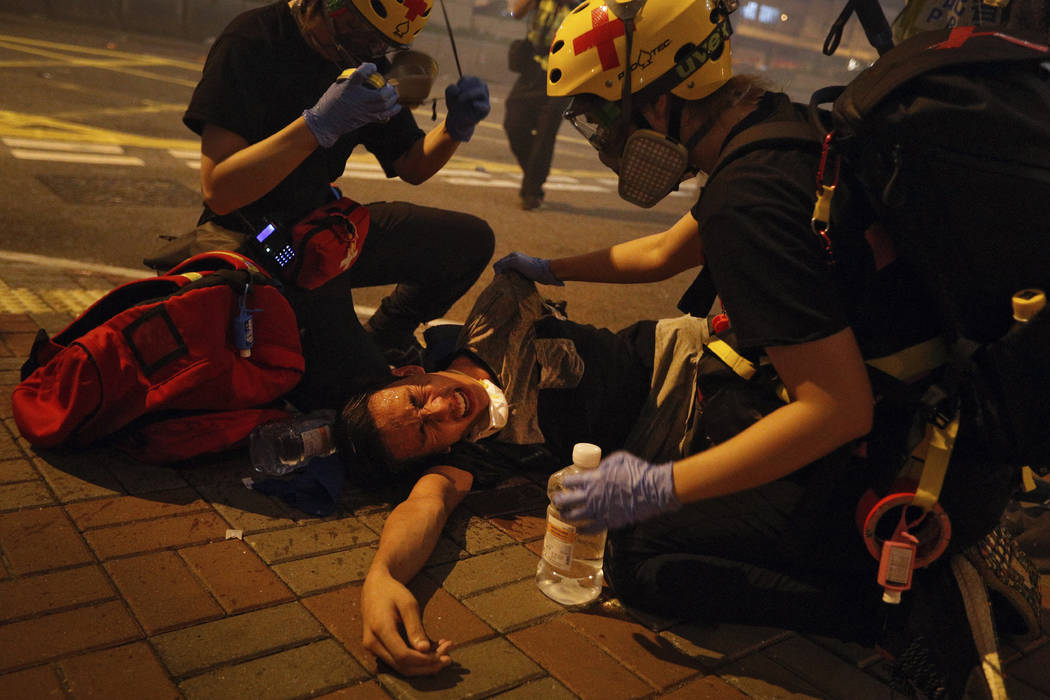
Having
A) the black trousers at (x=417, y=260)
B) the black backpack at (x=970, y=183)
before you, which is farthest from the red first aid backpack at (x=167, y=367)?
the black backpack at (x=970, y=183)

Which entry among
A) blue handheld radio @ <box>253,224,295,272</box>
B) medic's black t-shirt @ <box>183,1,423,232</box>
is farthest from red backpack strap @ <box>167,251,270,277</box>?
medic's black t-shirt @ <box>183,1,423,232</box>

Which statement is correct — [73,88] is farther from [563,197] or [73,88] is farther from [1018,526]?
[1018,526]

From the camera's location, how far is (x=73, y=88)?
1093 centimetres

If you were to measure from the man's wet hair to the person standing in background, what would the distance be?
560 cm

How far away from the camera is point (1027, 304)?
2.34m

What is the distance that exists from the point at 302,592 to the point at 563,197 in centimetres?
779

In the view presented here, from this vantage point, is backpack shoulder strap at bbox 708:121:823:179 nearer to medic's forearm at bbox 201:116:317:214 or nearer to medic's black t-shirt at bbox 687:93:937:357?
medic's black t-shirt at bbox 687:93:937:357

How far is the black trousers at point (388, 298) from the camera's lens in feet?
12.7

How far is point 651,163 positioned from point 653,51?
0.32 m

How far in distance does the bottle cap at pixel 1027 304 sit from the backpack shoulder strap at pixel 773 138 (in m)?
0.61

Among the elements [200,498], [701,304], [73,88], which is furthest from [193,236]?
[73,88]

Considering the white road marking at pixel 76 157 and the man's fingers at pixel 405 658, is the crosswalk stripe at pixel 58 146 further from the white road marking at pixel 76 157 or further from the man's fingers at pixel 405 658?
the man's fingers at pixel 405 658

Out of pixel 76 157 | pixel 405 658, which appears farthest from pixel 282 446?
pixel 76 157

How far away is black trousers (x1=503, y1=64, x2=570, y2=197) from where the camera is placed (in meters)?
8.84
